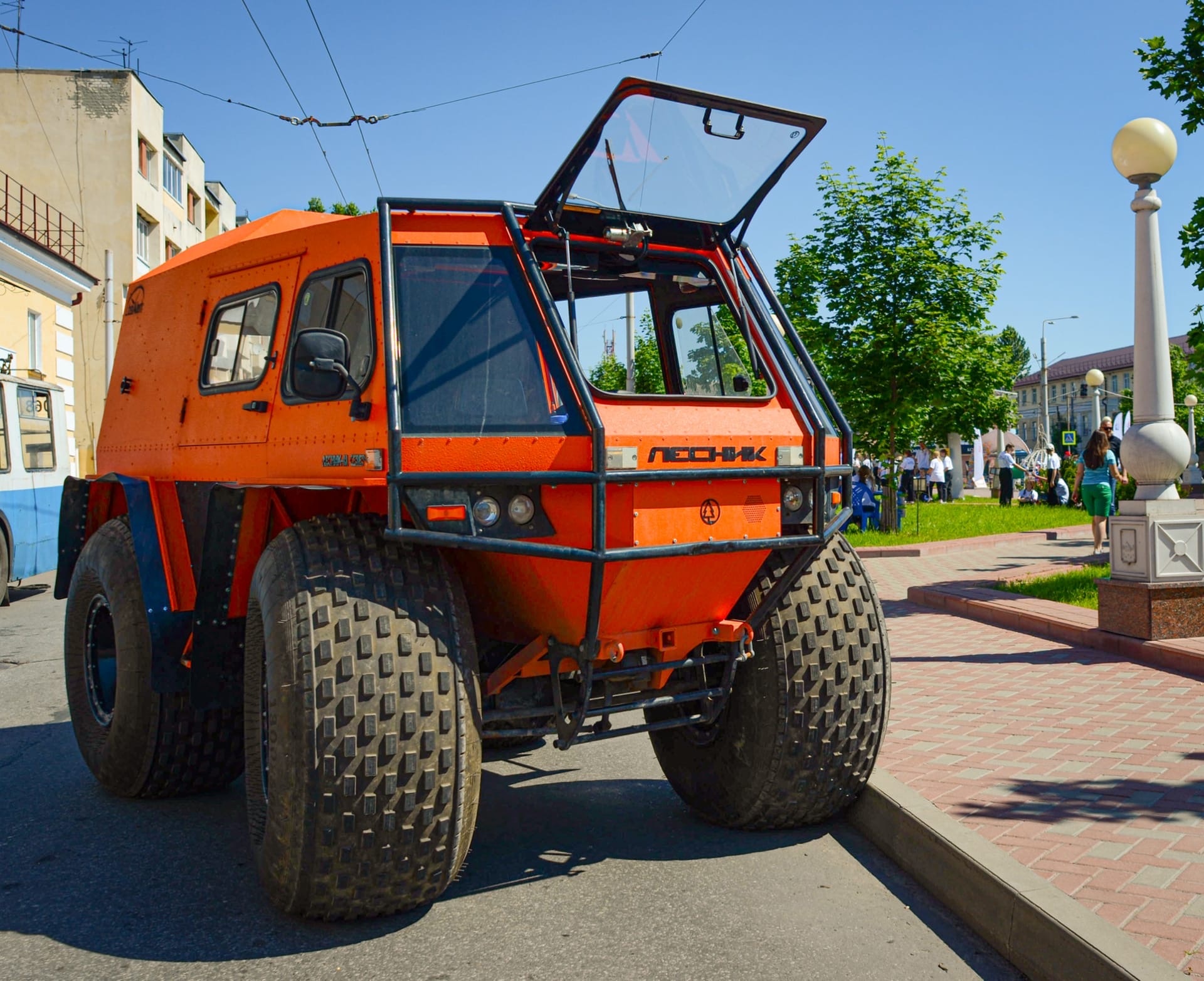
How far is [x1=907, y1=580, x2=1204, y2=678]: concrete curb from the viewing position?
7.61 metres

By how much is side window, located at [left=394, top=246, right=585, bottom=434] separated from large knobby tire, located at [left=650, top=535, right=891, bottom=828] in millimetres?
1279

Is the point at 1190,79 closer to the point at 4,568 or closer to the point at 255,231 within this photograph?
the point at 255,231

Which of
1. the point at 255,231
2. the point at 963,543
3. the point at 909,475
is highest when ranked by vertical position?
the point at 255,231

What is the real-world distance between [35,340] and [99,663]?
22633 millimetres

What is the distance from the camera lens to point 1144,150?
28.6 ft

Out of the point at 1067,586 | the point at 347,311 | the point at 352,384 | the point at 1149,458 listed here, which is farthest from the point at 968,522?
the point at 352,384

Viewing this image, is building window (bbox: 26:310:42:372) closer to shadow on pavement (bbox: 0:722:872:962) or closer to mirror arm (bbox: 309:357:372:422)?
shadow on pavement (bbox: 0:722:872:962)

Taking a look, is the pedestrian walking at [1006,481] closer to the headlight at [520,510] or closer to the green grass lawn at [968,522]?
the green grass lawn at [968,522]

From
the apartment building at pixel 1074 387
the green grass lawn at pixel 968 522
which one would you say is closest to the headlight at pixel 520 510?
the green grass lawn at pixel 968 522

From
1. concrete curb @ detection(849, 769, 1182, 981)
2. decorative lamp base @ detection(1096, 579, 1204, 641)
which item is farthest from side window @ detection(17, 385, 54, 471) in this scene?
concrete curb @ detection(849, 769, 1182, 981)

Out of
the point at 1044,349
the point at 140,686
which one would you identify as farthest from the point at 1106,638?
the point at 1044,349

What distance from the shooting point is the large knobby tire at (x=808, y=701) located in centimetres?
438

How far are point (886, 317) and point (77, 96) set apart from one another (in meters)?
29.9

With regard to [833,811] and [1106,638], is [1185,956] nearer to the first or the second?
[833,811]
